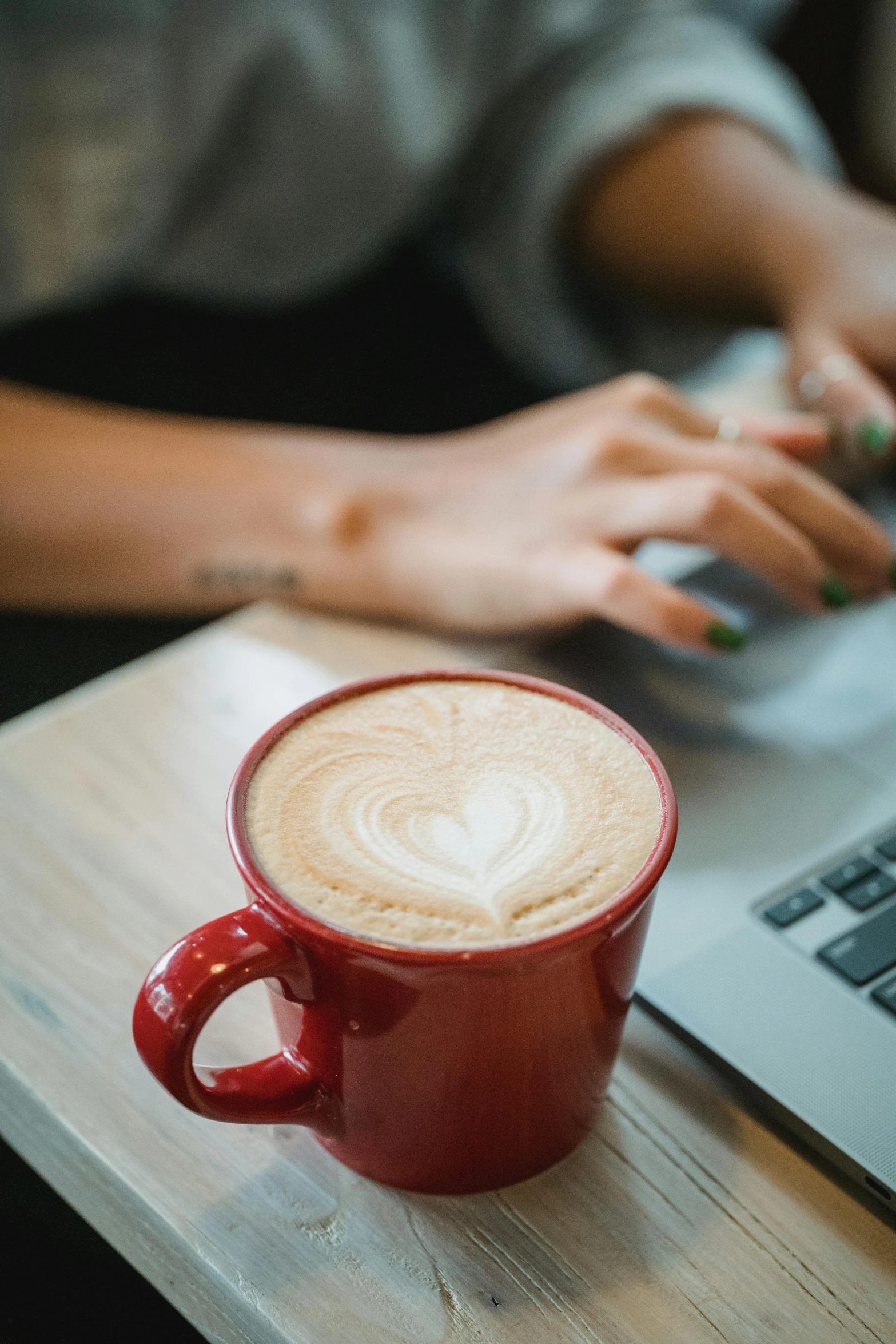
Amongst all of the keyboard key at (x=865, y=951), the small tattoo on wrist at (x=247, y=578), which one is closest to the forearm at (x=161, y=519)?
the small tattoo on wrist at (x=247, y=578)

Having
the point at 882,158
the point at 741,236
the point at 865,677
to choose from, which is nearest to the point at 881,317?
the point at 741,236

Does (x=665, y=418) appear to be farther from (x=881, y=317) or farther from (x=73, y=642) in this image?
(x=73, y=642)

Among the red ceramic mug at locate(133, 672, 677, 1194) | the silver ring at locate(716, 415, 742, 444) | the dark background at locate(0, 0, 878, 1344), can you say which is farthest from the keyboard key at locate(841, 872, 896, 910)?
the dark background at locate(0, 0, 878, 1344)

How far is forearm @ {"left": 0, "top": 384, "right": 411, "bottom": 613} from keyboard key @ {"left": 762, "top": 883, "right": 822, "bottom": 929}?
0.31 meters

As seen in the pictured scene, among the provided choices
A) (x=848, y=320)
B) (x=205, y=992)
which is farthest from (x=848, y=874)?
(x=848, y=320)

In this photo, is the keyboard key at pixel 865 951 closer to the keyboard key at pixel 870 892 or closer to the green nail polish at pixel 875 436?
the keyboard key at pixel 870 892

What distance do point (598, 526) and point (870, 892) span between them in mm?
237

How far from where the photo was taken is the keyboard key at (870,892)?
38cm

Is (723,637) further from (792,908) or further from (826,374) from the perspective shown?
(826,374)

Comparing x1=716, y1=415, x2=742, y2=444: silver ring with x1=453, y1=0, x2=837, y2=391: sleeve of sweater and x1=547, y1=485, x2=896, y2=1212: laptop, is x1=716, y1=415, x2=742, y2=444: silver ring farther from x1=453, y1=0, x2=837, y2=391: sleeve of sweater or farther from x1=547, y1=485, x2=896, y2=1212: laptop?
x1=453, y1=0, x2=837, y2=391: sleeve of sweater

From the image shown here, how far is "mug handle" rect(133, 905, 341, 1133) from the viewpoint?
10.5 inches

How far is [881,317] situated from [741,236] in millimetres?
184

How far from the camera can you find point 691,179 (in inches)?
35.2

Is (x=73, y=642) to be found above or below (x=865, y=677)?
below
